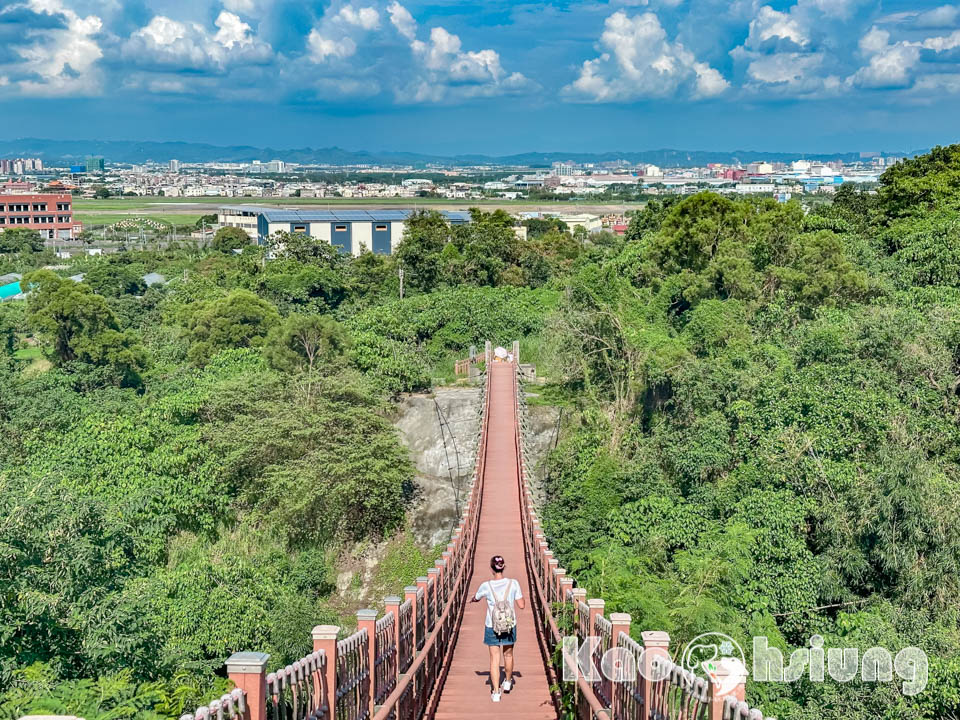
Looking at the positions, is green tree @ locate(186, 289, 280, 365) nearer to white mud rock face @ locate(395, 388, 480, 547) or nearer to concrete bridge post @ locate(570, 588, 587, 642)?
white mud rock face @ locate(395, 388, 480, 547)

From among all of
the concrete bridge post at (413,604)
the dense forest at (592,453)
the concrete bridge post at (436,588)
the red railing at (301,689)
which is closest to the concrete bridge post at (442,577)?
the concrete bridge post at (436,588)

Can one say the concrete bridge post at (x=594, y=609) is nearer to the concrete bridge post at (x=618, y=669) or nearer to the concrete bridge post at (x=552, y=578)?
the concrete bridge post at (x=618, y=669)

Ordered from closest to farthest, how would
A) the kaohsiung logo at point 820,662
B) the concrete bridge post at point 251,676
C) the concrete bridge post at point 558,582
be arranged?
the concrete bridge post at point 251,676, the concrete bridge post at point 558,582, the kaohsiung logo at point 820,662

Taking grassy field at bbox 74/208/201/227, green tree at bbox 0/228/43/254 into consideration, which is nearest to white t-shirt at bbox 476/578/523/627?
green tree at bbox 0/228/43/254

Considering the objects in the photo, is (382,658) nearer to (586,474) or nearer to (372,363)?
(586,474)

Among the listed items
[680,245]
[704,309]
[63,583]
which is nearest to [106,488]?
[63,583]

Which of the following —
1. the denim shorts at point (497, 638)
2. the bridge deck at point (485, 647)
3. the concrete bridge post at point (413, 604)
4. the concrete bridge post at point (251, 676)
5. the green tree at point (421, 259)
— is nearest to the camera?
the concrete bridge post at point (251, 676)

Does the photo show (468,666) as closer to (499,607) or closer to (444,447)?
(499,607)
